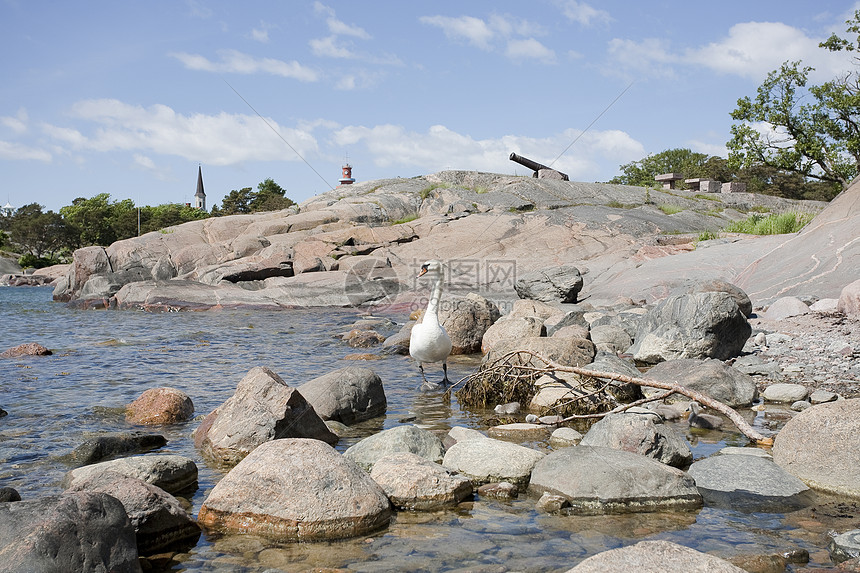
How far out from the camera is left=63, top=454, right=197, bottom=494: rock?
198 inches

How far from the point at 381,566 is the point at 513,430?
10.3 feet

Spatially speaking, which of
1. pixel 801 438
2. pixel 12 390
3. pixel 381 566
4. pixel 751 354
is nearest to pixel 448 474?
pixel 381 566

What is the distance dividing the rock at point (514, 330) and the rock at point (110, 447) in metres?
5.69

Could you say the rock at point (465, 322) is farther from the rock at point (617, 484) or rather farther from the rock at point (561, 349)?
the rock at point (617, 484)

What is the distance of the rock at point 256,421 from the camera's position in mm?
6066

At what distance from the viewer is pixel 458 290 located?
23.2 m

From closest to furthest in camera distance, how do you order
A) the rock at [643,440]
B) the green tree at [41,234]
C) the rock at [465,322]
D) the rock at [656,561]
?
the rock at [656,561] → the rock at [643,440] → the rock at [465,322] → the green tree at [41,234]

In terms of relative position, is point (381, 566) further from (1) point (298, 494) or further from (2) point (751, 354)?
(2) point (751, 354)

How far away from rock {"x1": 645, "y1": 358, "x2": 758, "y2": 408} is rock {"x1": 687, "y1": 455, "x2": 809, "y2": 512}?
232 centimetres

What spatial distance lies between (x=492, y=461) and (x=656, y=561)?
2446 millimetres

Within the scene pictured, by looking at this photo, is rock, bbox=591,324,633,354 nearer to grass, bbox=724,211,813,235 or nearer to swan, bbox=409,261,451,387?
swan, bbox=409,261,451,387

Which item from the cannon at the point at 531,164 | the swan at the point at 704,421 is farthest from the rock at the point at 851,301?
the cannon at the point at 531,164

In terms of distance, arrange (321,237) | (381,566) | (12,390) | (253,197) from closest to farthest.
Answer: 1. (381,566)
2. (12,390)
3. (321,237)
4. (253,197)


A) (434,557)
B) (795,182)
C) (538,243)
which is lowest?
(434,557)
